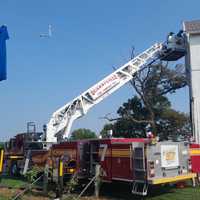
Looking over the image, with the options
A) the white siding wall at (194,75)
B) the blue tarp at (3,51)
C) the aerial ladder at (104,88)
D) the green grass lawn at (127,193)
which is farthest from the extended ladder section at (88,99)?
the blue tarp at (3,51)

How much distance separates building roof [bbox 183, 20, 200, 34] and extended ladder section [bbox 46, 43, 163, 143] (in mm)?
2790

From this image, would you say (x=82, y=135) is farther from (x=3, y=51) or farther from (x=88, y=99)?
(x=3, y=51)

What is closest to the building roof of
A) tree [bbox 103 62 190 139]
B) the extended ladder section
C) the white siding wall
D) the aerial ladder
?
the white siding wall

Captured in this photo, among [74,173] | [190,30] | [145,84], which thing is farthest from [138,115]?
[74,173]

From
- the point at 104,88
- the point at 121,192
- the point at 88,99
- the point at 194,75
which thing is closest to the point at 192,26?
the point at 194,75

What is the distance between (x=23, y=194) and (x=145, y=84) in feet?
74.9

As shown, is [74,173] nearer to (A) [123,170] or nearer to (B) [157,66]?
(A) [123,170]

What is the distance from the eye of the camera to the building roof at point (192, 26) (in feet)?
69.1

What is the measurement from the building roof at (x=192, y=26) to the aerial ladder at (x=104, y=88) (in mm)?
813

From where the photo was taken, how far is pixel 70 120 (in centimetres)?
1909

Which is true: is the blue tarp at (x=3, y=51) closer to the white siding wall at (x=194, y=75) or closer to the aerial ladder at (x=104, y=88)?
the aerial ladder at (x=104, y=88)

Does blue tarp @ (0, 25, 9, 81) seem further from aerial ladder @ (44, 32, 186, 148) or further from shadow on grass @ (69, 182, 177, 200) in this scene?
aerial ladder @ (44, 32, 186, 148)

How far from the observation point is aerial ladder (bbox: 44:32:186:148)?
1880cm

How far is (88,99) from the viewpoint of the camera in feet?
65.3
